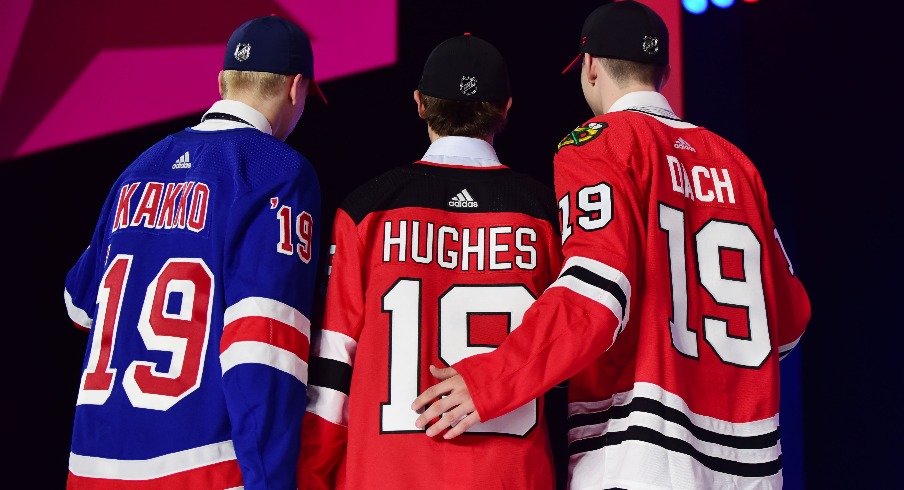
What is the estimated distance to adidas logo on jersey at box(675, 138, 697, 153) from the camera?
1.98 metres

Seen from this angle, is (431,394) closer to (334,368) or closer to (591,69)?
(334,368)

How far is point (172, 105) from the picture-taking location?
10.5 ft

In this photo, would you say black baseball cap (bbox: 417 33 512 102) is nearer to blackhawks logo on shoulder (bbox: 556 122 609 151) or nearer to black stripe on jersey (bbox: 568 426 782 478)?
blackhawks logo on shoulder (bbox: 556 122 609 151)

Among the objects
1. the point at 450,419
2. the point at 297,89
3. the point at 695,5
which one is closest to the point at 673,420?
the point at 450,419

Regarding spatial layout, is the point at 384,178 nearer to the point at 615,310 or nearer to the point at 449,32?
the point at 615,310

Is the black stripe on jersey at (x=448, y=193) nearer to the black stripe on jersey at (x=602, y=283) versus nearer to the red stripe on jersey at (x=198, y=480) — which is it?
the black stripe on jersey at (x=602, y=283)

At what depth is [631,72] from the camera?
2098 mm

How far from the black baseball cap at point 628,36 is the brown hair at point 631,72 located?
0.03 ft

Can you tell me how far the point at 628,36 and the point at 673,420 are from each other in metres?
0.84

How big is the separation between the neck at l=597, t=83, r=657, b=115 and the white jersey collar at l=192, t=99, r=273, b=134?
2.42ft

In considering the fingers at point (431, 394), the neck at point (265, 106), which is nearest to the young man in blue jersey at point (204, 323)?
the neck at point (265, 106)

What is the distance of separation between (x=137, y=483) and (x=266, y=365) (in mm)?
336

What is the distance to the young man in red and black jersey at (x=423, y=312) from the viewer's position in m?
1.81

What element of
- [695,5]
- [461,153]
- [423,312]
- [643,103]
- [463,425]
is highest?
[695,5]
